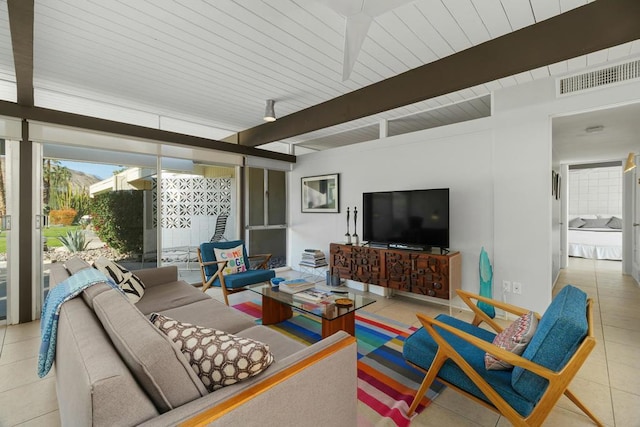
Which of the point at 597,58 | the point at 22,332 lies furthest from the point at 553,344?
the point at 22,332

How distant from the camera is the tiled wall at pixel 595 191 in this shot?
291 inches

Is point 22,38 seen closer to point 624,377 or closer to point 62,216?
point 62,216

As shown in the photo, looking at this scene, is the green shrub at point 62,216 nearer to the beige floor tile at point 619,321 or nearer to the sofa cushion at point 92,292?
the sofa cushion at point 92,292

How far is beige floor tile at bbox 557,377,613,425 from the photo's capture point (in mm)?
1772

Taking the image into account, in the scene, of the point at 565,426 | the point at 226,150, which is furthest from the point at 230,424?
the point at 226,150

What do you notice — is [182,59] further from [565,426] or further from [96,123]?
[565,426]

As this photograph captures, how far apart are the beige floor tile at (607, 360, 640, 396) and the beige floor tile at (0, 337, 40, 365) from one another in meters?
4.60

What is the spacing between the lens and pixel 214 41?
2305mm

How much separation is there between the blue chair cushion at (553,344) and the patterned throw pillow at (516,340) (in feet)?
0.14

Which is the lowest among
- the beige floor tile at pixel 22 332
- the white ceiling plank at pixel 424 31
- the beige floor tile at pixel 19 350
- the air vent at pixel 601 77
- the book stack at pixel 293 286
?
the beige floor tile at pixel 19 350

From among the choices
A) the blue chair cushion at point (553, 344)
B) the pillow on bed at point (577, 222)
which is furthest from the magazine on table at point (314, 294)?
the pillow on bed at point (577, 222)

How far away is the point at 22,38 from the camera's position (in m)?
1.89

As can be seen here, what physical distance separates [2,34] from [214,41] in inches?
59.3

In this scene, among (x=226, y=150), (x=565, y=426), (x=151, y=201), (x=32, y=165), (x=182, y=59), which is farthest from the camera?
(x=226, y=150)
